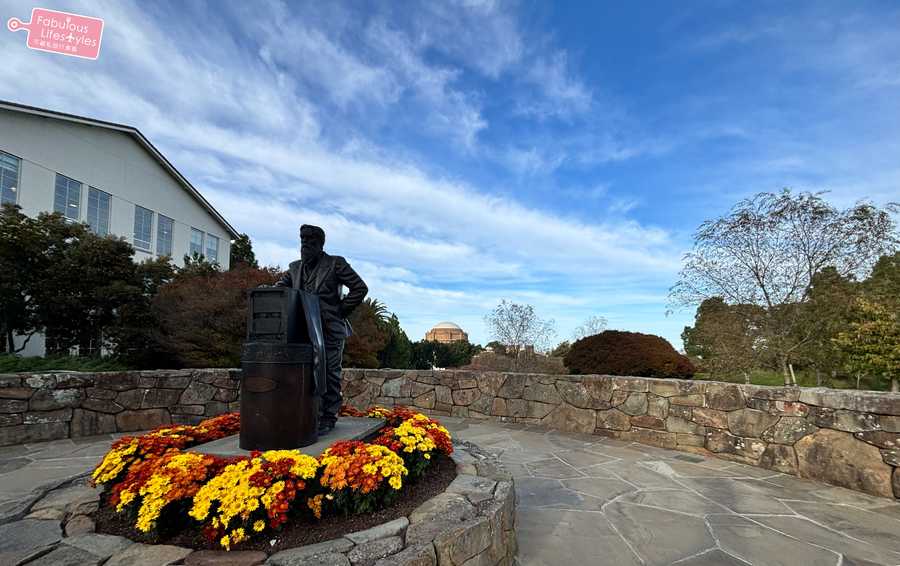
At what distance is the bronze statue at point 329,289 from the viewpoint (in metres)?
3.50

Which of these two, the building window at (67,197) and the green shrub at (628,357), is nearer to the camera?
the green shrub at (628,357)

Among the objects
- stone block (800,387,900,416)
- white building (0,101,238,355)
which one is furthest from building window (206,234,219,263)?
stone block (800,387,900,416)

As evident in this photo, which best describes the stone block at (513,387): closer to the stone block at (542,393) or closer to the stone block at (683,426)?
the stone block at (542,393)

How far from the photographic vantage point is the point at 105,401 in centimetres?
531

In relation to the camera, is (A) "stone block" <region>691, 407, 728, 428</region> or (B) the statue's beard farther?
(A) "stone block" <region>691, 407, 728, 428</region>

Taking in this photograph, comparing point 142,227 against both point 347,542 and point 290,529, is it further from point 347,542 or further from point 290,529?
point 347,542

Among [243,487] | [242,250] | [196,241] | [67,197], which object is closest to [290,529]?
[243,487]

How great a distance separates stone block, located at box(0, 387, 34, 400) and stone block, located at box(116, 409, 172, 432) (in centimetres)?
93

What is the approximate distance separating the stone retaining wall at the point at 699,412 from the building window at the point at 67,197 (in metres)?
12.5

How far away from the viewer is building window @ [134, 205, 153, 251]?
1596 centimetres

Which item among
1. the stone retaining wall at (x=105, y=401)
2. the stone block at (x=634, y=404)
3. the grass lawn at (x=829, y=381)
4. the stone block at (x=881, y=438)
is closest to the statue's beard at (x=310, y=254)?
the stone retaining wall at (x=105, y=401)

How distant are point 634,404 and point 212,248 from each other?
69.5ft

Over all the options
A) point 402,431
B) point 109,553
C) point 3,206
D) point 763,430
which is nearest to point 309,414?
point 402,431

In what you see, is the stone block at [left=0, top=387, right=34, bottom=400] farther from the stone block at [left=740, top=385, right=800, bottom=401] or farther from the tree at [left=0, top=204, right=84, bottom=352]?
the stone block at [left=740, top=385, right=800, bottom=401]
